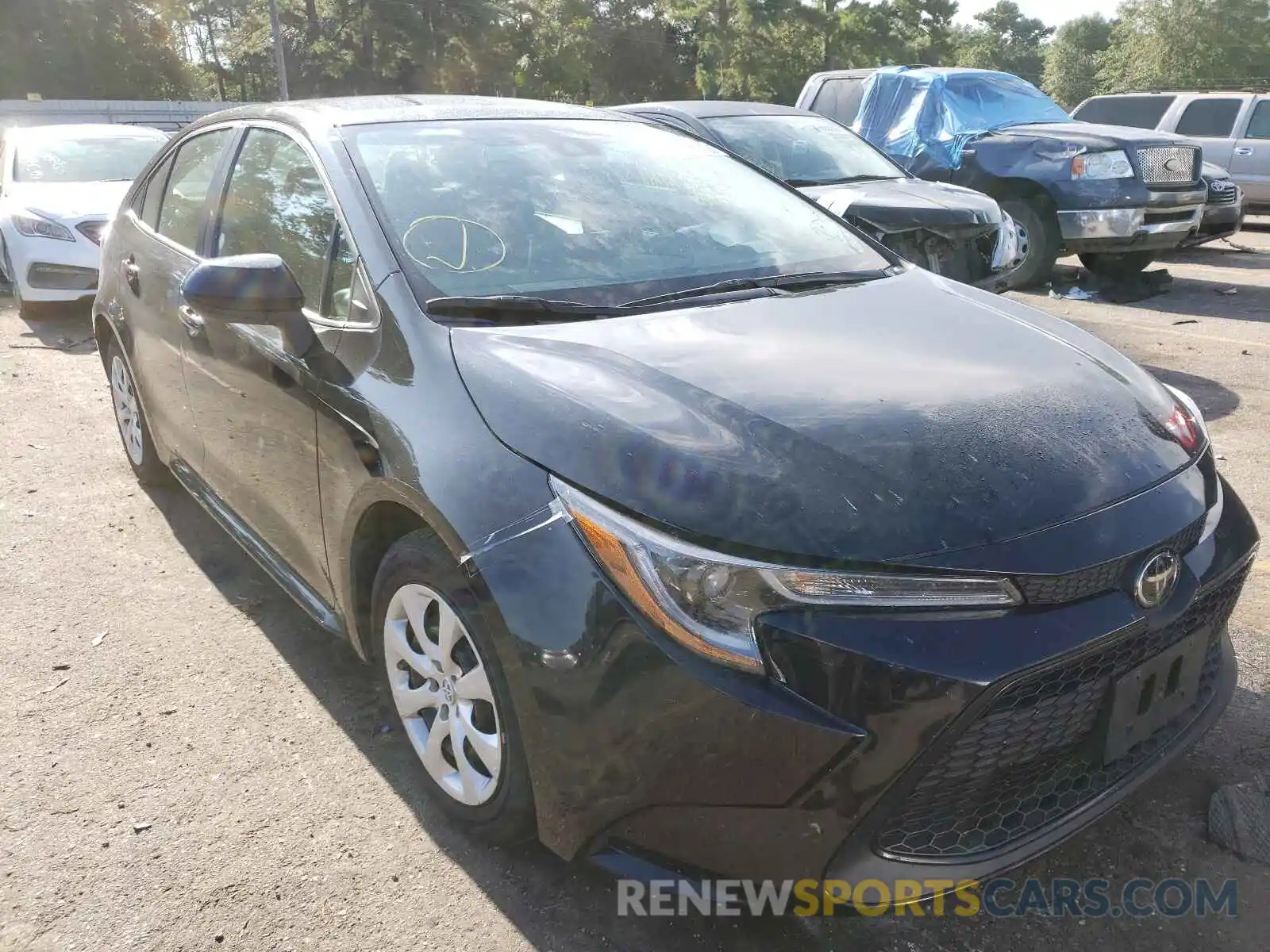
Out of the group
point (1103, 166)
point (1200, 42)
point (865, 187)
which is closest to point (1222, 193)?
point (1103, 166)

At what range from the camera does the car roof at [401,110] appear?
304 cm

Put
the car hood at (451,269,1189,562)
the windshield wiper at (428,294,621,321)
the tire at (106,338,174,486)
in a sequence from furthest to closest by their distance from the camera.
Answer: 1. the tire at (106,338,174,486)
2. the windshield wiper at (428,294,621,321)
3. the car hood at (451,269,1189,562)

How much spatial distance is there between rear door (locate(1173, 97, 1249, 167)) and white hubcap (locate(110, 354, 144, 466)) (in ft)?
42.5

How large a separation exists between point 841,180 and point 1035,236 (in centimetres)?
276

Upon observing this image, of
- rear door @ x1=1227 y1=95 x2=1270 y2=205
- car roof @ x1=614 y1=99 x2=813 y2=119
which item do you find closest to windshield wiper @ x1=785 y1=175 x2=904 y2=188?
car roof @ x1=614 y1=99 x2=813 y2=119

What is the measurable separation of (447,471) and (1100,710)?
1.33 meters

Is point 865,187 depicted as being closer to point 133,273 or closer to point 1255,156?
point 133,273

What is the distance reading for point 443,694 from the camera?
91.7 inches

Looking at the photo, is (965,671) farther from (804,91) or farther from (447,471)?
(804,91)

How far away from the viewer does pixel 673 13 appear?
170 feet

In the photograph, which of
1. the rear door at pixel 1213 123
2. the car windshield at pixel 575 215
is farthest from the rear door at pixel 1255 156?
the car windshield at pixel 575 215

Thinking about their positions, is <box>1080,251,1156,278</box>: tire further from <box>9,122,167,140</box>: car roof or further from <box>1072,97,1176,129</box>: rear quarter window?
<box>9,122,167,140</box>: car roof

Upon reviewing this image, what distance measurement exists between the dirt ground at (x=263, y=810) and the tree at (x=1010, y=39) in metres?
88.6

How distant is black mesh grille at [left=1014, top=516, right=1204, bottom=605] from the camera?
5.83 ft
